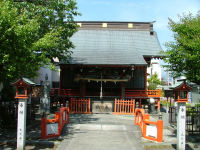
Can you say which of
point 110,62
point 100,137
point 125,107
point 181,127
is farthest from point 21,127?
point 110,62

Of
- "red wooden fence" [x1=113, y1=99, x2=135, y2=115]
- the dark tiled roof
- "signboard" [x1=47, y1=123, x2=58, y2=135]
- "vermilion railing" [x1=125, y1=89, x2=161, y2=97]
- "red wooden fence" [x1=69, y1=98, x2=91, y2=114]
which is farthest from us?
"vermilion railing" [x1=125, y1=89, x2=161, y2=97]

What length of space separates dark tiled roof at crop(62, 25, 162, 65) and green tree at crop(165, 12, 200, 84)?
29.7ft

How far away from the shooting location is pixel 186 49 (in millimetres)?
10164

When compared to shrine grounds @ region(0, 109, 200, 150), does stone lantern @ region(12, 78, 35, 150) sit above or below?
above

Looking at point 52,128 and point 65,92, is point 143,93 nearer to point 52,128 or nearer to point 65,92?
point 65,92

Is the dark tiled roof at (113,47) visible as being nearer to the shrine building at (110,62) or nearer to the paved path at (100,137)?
the shrine building at (110,62)

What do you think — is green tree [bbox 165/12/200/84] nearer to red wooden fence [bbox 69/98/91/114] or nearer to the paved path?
the paved path

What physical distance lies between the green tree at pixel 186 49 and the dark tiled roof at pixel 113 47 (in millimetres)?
9057

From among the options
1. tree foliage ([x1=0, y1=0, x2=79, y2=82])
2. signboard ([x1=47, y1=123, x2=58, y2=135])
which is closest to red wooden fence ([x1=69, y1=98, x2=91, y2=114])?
tree foliage ([x1=0, y1=0, x2=79, y2=82])

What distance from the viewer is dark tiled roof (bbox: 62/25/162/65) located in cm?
2061

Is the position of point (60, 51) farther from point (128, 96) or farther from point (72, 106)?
point (128, 96)

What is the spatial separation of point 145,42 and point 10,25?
18.4 m

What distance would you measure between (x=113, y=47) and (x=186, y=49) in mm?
14018

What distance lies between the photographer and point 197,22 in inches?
399
